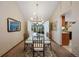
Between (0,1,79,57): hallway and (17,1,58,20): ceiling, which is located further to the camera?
(17,1,58,20): ceiling

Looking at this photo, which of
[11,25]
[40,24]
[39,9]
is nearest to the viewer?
[11,25]

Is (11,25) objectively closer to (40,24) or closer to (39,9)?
(40,24)

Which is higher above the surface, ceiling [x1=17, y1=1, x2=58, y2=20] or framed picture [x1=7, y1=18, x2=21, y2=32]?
ceiling [x1=17, y1=1, x2=58, y2=20]

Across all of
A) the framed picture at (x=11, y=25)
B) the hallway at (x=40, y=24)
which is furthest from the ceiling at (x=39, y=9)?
the framed picture at (x=11, y=25)

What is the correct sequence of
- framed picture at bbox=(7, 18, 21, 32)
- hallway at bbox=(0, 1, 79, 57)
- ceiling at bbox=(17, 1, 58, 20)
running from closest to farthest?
framed picture at bbox=(7, 18, 21, 32)
hallway at bbox=(0, 1, 79, 57)
ceiling at bbox=(17, 1, 58, 20)

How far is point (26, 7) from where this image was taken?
25.5ft

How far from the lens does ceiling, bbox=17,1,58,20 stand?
751cm

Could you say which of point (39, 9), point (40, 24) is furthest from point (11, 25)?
point (39, 9)

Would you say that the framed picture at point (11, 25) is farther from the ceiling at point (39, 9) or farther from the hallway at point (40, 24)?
the ceiling at point (39, 9)

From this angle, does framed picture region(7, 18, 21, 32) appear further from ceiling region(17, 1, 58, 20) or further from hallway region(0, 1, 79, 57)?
ceiling region(17, 1, 58, 20)

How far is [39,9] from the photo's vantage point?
8.08m

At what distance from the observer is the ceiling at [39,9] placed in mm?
7508

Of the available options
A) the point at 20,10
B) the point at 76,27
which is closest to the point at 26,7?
the point at 20,10

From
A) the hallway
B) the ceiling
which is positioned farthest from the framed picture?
the ceiling
